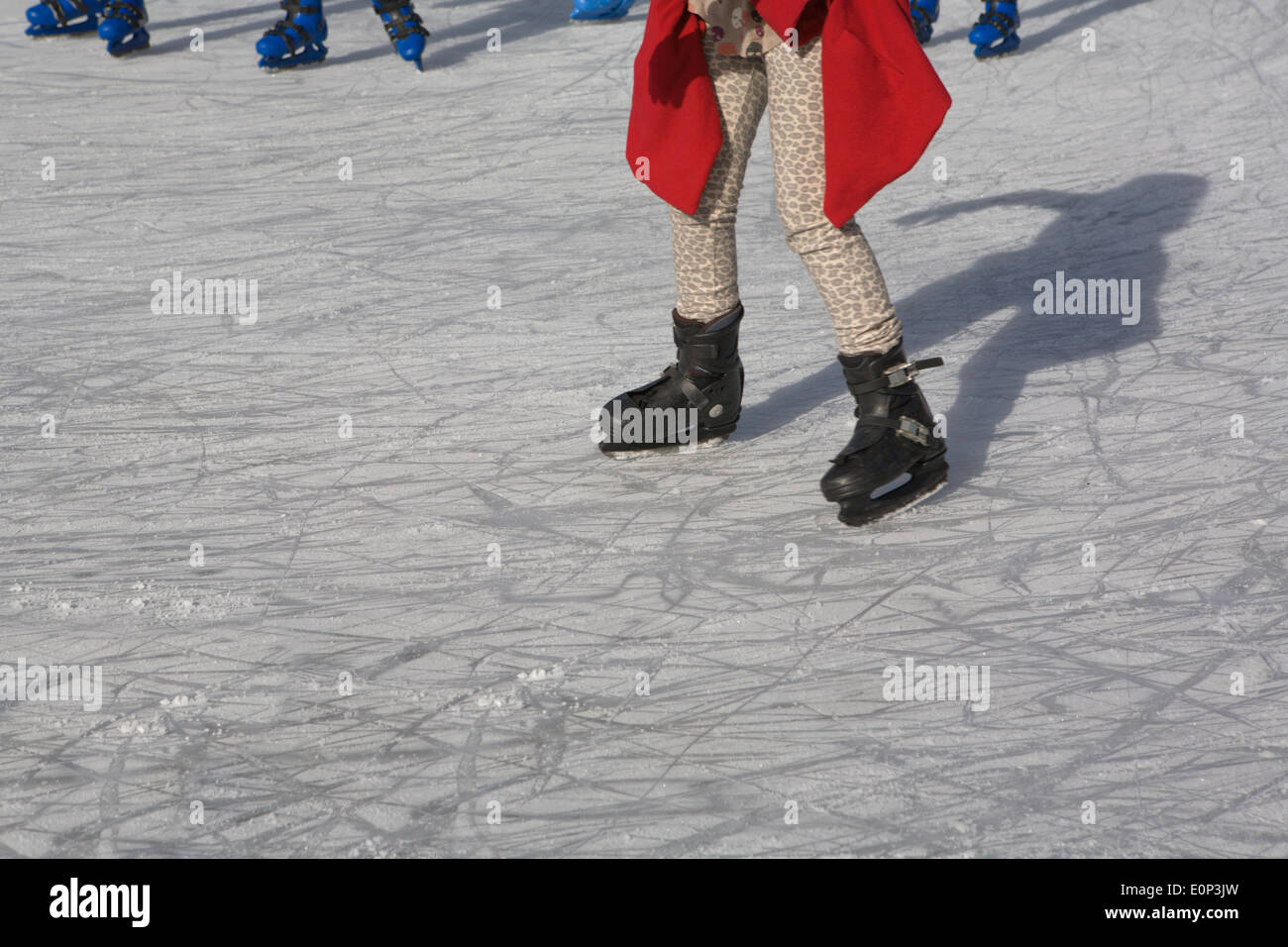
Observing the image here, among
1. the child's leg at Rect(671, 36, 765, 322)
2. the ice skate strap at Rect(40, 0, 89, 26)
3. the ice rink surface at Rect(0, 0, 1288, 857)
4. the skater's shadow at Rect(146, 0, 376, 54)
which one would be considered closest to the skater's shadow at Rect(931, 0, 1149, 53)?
the ice rink surface at Rect(0, 0, 1288, 857)

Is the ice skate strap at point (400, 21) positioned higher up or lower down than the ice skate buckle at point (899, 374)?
lower down

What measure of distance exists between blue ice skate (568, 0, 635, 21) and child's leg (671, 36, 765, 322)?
410 cm

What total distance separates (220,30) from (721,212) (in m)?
4.82

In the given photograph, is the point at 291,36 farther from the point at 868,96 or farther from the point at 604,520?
the point at 868,96

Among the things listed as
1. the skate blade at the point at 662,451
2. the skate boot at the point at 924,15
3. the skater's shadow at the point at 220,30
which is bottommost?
the skater's shadow at the point at 220,30

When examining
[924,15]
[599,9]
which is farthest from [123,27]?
[924,15]

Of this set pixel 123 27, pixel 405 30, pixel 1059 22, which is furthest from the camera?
pixel 1059 22

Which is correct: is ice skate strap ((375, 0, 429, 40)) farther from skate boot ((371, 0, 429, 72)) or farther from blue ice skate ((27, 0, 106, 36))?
blue ice skate ((27, 0, 106, 36))

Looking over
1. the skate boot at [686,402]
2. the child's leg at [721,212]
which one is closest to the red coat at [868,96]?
the child's leg at [721,212]

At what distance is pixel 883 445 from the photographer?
2389 millimetres

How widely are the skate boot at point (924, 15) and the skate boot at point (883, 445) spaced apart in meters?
3.71

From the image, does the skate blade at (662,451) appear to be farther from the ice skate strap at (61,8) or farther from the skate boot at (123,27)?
the ice skate strap at (61,8)

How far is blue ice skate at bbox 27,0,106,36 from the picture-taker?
6.22 metres

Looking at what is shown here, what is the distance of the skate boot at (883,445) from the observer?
2.37m
